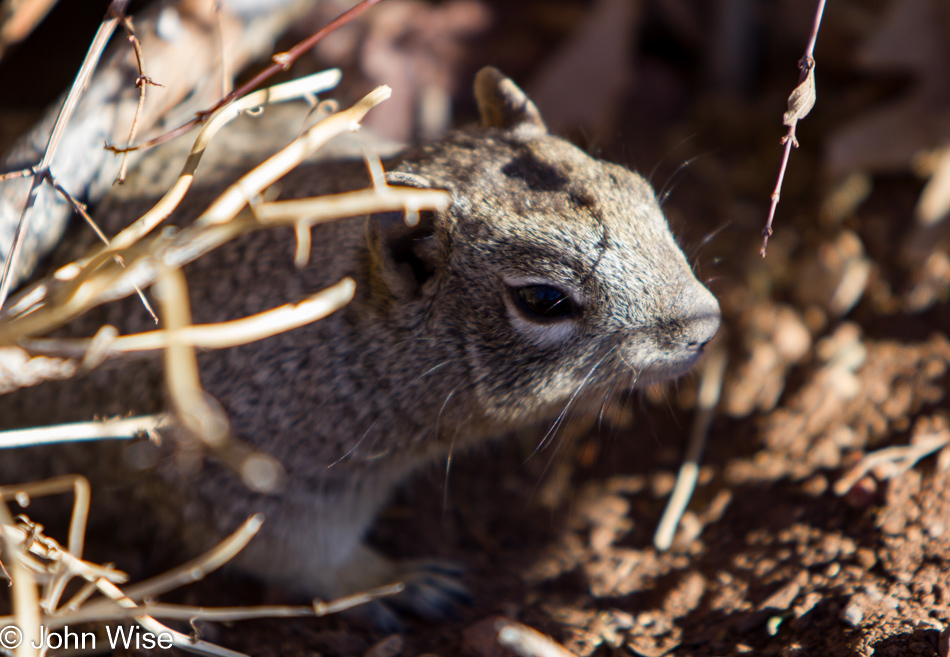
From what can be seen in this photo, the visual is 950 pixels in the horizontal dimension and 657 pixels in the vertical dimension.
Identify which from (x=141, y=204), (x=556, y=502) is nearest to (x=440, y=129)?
(x=141, y=204)

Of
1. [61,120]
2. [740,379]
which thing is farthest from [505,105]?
[740,379]

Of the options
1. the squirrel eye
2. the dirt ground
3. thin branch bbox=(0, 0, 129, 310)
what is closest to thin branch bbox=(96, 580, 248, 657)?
the dirt ground

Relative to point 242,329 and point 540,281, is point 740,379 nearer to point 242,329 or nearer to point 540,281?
point 540,281

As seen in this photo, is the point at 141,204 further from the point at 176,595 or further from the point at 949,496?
the point at 949,496

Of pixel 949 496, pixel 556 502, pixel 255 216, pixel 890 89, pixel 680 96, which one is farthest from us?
pixel 680 96

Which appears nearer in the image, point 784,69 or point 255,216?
point 255,216

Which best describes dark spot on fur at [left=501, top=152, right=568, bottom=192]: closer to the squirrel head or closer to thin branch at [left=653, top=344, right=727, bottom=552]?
the squirrel head
